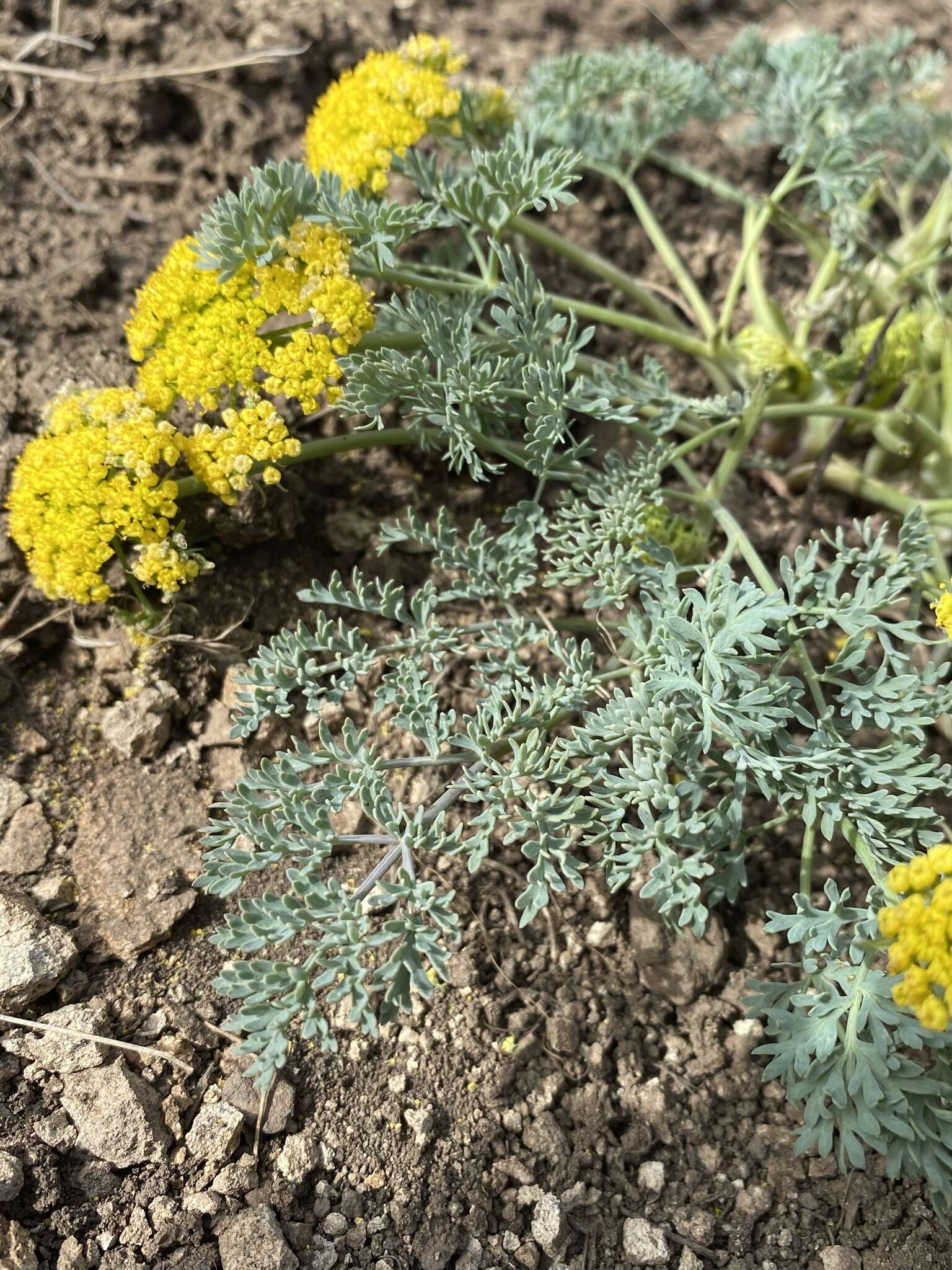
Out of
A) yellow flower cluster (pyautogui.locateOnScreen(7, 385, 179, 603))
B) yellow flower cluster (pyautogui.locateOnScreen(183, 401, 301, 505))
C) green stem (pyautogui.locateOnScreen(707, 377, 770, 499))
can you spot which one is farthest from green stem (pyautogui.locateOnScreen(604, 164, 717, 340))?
yellow flower cluster (pyautogui.locateOnScreen(7, 385, 179, 603))

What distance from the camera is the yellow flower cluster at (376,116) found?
269 cm

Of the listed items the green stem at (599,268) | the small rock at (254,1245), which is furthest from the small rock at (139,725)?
the green stem at (599,268)

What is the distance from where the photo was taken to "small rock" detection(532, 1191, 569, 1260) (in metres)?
2.20

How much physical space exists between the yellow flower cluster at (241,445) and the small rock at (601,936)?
139 cm

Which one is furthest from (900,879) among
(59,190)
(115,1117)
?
(59,190)

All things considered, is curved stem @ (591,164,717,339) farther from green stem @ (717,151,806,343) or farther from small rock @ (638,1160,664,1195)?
small rock @ (638,1160,664,1195)

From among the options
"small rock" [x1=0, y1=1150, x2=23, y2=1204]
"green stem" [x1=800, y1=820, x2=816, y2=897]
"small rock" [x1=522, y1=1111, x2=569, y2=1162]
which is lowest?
"small rock" [x1=522, y1=1111, x2=569, y2=1162]

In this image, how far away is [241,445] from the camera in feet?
7.86

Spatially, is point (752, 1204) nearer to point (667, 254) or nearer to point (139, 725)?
point (139, 725)

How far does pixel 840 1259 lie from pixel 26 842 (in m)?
2.09

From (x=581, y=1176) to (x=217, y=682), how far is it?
5.03 feet

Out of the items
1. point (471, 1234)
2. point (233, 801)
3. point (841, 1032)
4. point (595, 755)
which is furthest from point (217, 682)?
point (841, 1032)

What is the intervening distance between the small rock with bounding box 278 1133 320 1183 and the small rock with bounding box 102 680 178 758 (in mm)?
1023

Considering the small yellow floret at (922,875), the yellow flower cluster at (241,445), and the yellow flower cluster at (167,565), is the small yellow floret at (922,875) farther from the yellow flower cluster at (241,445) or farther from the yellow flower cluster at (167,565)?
the yellow flower cluster at (167,565)
